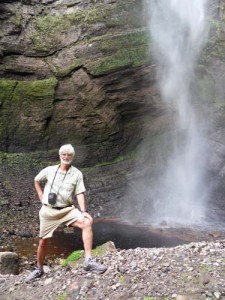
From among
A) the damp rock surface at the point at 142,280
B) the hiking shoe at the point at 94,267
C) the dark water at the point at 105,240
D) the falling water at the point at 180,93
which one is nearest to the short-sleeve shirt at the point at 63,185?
the hiking shoe at the point at 94,267

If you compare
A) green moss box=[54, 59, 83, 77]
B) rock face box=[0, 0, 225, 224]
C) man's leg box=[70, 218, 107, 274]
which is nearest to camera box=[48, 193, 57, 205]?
man's leg box=[70, 218, 107, 274]

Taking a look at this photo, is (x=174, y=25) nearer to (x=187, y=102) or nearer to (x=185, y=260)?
(x=187, y=102)

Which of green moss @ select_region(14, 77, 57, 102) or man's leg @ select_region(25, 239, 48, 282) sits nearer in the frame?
man's leg @ select_region(25, 239, 48, 282)

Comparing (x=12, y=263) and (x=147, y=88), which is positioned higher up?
(x=147, y=88)

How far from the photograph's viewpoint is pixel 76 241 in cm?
1306

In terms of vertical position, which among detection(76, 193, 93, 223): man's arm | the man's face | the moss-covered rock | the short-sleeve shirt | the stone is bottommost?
the stone

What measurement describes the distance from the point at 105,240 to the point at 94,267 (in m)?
7.12

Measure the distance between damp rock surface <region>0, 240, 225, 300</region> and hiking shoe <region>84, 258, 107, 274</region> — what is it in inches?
3.3

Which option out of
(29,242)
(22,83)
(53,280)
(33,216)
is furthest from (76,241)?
(22,83)

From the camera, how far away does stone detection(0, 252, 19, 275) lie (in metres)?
9.04

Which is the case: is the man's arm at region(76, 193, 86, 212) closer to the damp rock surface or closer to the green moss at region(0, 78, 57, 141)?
the damp rock surface

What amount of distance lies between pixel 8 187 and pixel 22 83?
514cm

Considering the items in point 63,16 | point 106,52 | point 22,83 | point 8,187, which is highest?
point 63,16

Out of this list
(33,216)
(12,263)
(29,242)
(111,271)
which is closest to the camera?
(111,271)
